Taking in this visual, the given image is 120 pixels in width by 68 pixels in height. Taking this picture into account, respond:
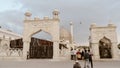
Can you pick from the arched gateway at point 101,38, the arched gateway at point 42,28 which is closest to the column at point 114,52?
the arched gateway at point 101,38

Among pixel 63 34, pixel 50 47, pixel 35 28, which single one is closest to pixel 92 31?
pixel 50 47

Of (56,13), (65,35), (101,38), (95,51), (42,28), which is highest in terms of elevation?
(56,13)

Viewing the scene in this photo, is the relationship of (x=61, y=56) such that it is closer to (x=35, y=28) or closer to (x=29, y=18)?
(x=35, y=28)

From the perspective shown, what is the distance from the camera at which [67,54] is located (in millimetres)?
19969

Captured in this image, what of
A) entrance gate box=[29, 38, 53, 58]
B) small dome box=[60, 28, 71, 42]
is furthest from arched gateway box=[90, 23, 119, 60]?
small dome box=[60, 28, 71, 42]

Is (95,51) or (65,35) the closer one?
(95,51)

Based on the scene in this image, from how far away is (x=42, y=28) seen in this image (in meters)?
19.2

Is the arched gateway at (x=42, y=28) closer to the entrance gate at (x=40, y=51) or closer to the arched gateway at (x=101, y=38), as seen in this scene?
the entrance gate at (x=40, y=51)

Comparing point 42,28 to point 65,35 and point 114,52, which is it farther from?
point 65,35

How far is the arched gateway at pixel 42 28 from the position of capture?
1895cm

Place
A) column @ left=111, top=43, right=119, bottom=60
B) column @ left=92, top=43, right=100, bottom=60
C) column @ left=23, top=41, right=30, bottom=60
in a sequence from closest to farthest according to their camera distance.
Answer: column @ left=23, top=41, right=30, bottom=60
column @ left=111, top=43, right=119, bottom=60
column @ left=92, top=43, right=100, bottom=60

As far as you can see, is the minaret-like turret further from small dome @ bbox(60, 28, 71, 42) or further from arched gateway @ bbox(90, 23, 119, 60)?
small dome @ bbox(60, 28, 71, 42)

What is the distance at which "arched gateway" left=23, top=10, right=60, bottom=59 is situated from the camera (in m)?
19.0

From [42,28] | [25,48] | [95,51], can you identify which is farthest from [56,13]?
[95,51]
